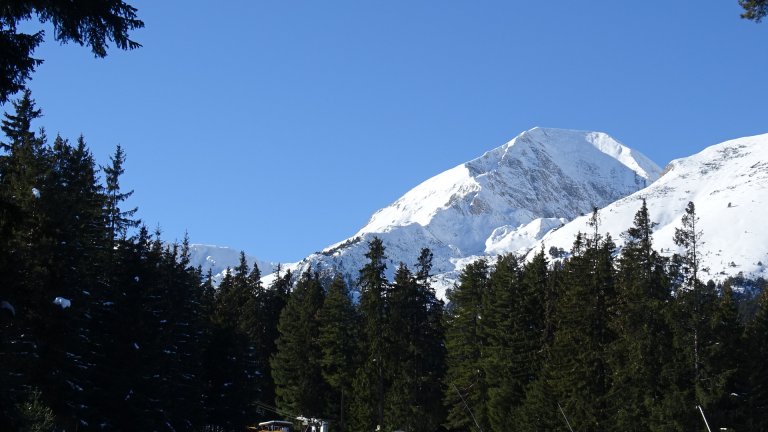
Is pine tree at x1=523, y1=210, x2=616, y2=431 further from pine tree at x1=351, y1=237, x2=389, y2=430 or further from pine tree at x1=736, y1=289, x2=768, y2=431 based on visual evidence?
pine tree at x1=351, y1=237, x2=389, y2=430

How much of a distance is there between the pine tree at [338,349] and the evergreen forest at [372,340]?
167 mm

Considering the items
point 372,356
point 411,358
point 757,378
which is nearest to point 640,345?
point 757,378

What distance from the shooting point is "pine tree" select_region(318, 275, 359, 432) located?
7100 cm

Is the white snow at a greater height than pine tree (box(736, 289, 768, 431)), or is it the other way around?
the white snow

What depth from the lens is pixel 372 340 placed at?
66.9 metres

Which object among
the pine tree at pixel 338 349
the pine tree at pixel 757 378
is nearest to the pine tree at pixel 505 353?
the pine tree at pixel 338 349

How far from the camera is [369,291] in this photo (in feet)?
222

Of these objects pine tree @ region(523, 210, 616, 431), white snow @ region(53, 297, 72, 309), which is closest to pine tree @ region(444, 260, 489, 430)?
pine tree @ region(523, 210, 616, 431)

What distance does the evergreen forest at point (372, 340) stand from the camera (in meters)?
34.2

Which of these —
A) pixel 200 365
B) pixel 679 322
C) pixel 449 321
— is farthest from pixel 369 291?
pixel 679 322

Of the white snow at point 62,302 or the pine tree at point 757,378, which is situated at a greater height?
the white snow at point 62,302

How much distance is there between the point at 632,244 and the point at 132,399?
30337 mm

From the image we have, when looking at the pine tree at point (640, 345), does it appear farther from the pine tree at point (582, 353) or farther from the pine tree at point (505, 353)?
the pine tree at point (505, 353)

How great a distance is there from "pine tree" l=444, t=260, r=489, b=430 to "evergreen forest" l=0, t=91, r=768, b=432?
0.16m
